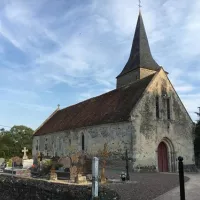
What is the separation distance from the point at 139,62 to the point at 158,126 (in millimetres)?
12135

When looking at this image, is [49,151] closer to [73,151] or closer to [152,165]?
[73,151]

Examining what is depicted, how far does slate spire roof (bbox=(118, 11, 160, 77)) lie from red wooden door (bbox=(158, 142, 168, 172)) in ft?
38.8

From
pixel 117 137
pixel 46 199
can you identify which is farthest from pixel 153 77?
pixel 46 199

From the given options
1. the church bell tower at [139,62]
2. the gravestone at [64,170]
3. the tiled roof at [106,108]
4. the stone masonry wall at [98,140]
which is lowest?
the gravestone at [64,170]

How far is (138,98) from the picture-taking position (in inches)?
828

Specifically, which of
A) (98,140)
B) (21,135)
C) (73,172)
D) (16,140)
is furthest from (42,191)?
(21,135)

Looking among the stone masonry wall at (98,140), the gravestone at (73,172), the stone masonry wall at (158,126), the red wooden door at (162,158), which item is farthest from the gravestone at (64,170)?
the red wooden door at (162,158)

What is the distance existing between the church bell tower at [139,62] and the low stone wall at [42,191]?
21616 millimetres

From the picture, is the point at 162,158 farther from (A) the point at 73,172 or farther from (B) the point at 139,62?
(B) the point at 139,62

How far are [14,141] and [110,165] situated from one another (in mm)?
36875

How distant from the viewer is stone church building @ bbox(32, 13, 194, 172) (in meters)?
20.0

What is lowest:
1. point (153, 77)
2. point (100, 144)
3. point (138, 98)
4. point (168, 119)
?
point (100, 144)

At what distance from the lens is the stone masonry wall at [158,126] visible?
19906 millimetres

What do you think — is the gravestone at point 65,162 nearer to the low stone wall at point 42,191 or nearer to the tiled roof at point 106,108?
the tiled roof at point 106,108
